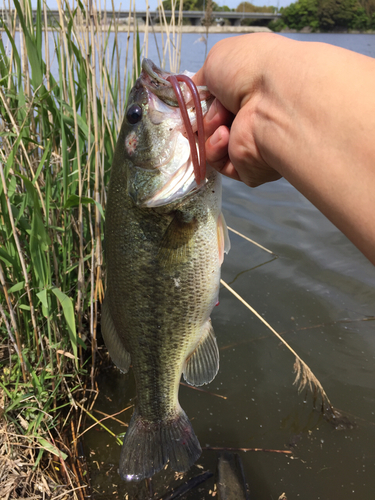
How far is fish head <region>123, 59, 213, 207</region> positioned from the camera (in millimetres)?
1416

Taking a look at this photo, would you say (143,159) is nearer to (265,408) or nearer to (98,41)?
(98,41)

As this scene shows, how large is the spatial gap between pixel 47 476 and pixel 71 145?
2094mm

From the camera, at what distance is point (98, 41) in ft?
7.05

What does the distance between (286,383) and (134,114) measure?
102 inches

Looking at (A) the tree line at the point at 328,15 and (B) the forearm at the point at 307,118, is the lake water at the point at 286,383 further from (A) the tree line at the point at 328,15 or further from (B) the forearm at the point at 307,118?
(A) the tree line at the point at 328,15

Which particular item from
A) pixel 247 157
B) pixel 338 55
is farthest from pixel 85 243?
pixel 338 55

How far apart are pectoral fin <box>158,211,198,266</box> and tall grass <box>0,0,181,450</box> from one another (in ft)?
2.67

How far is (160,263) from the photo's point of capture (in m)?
1.52

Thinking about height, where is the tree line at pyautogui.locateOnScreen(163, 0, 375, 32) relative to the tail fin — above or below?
above

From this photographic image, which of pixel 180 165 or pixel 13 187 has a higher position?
pixel 180 165

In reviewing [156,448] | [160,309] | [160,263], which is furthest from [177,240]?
[156,448]

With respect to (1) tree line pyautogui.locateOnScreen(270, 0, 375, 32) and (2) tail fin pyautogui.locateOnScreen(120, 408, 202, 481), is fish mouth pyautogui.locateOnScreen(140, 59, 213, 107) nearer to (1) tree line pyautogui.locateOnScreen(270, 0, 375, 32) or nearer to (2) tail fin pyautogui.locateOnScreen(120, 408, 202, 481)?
(2) tail fin pyautogui.locateOnScreen(120, 408, 202, 481)

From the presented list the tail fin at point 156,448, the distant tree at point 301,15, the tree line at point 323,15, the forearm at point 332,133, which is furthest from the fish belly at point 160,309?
the distant tree at point 301,15

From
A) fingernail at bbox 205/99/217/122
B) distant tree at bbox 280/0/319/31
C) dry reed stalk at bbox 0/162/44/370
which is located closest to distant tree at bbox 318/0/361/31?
distant tree at bbox 280/0/319/31
